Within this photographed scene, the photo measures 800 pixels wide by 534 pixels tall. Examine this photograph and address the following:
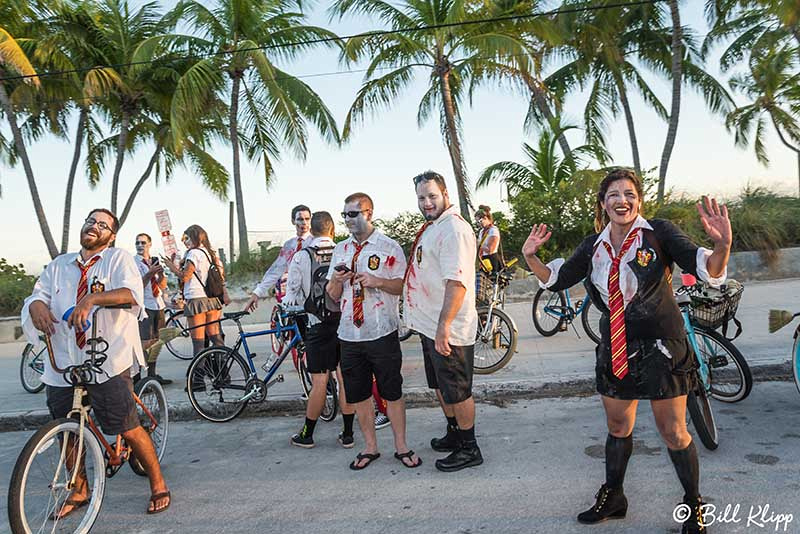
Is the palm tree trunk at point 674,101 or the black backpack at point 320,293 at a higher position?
the palm tree trunk at point 674,101

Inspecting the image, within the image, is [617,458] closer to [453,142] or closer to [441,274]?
[441,274]

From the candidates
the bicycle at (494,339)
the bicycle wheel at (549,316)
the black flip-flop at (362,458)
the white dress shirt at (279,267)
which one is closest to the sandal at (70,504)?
the black flip-flop at (362,458)

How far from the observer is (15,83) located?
17250mm

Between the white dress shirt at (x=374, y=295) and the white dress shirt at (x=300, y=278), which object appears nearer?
the white dress shirt at (x=374, y=295)

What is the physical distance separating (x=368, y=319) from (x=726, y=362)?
2846 millimetres

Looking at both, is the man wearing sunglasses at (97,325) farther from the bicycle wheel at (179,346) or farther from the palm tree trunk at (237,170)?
the palm tree trunk at (237,170)

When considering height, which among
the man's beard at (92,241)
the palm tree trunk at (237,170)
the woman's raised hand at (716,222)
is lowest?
the woman's raised hand at (716,222)

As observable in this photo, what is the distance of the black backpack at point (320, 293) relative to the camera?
16.0 feet

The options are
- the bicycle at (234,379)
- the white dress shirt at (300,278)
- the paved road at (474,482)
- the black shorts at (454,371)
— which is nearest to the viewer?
the paved road at (474,482)

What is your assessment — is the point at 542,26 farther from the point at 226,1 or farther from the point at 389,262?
the point at 389,262

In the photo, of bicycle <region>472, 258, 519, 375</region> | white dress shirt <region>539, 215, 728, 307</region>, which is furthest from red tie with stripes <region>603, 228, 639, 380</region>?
bicycle <region>472, 258, 519, 375</region>

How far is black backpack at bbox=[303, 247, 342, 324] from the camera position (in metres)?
4.89

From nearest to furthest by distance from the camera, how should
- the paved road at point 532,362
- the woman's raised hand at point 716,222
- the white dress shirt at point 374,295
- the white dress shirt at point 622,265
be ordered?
the woman's raised hand at point 716,222 < the white dress shirt at point 622,265 < the white dress shirt at point 374,295 < the paved road at point 532,362

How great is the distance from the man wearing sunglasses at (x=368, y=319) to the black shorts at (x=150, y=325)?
3747 mm
